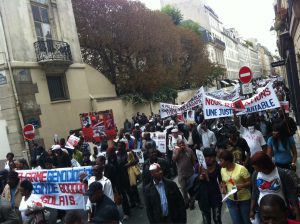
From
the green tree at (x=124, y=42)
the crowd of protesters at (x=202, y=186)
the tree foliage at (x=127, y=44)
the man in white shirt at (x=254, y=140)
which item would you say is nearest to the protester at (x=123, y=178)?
the crowd of protesters at (x=202, y=186)

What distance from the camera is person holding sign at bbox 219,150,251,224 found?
5.26 metres

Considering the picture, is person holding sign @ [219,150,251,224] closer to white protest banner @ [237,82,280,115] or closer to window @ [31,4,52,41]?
white protest banner @ [237,82,280,115]

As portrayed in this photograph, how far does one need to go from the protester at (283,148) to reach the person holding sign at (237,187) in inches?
46.2

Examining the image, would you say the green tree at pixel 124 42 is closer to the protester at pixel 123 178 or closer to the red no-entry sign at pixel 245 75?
the red no-entry sign at pixel 245 75

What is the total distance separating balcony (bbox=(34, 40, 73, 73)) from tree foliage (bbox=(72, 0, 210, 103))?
829cm

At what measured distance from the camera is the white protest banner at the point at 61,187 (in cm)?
723

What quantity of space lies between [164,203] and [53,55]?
1625 cm

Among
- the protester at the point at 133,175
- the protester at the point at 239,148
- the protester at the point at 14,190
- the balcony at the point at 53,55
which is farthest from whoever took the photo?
the balcony at the point at 53,55

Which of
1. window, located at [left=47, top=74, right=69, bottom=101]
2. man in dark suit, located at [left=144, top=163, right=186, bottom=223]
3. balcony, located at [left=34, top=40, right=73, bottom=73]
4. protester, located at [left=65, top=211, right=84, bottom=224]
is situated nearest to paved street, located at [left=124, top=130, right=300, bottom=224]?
man in dark suit, located at [left=144, top=163, right=186, bottom=223]

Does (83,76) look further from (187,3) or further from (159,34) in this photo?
(187,3)

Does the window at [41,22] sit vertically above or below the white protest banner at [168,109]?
above

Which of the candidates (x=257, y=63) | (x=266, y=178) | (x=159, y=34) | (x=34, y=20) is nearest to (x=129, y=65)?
(x=159, y=34)

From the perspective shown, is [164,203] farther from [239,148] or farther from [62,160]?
[62,160]

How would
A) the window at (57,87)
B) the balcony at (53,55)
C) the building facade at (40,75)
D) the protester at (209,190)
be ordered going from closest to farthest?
the protester at (209,190) < the building facade at (40,75) < the balcony at (53,55) < the window at (57,87)
